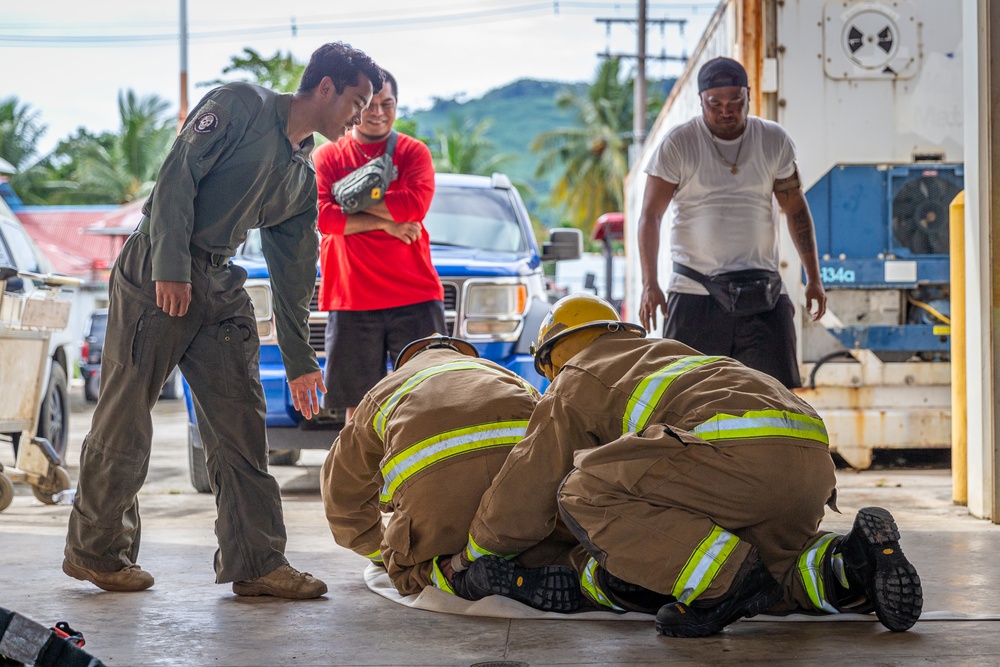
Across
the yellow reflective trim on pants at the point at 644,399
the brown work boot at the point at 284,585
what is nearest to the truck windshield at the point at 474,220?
the brown work boot at the point at 284,585

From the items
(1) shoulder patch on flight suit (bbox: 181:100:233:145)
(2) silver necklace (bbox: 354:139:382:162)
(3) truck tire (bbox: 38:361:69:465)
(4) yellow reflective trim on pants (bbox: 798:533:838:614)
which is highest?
(2) silver necklace (bbox: 354:139:382:162)

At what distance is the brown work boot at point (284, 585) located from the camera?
4176 mm

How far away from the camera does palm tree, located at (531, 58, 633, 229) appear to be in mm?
54469

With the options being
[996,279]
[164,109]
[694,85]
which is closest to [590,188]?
[164,109]

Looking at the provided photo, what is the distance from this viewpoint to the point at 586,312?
409 cm

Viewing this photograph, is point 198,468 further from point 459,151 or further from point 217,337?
point 459,151

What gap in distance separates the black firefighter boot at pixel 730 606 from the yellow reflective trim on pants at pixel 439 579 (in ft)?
2.88

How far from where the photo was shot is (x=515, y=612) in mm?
3803

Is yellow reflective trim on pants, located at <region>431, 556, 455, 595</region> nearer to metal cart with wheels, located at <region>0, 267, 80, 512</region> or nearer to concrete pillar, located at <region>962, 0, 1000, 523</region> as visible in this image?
concrete pillar, located at <region>962, 0, 1000, 523</region>

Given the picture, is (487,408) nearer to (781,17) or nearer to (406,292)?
(406,292)

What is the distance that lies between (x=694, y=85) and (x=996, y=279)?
375cm

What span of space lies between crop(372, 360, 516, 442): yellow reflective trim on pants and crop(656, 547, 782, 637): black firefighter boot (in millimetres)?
1187

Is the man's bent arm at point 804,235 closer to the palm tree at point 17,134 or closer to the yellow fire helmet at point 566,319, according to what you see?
the yellow fire helmet at point 566,319

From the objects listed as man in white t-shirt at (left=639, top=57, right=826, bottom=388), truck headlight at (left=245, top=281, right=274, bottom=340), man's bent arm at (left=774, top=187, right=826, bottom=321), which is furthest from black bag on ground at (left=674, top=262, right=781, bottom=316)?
truck headlight at (left=245, top=281, right=274, bottom=340)
